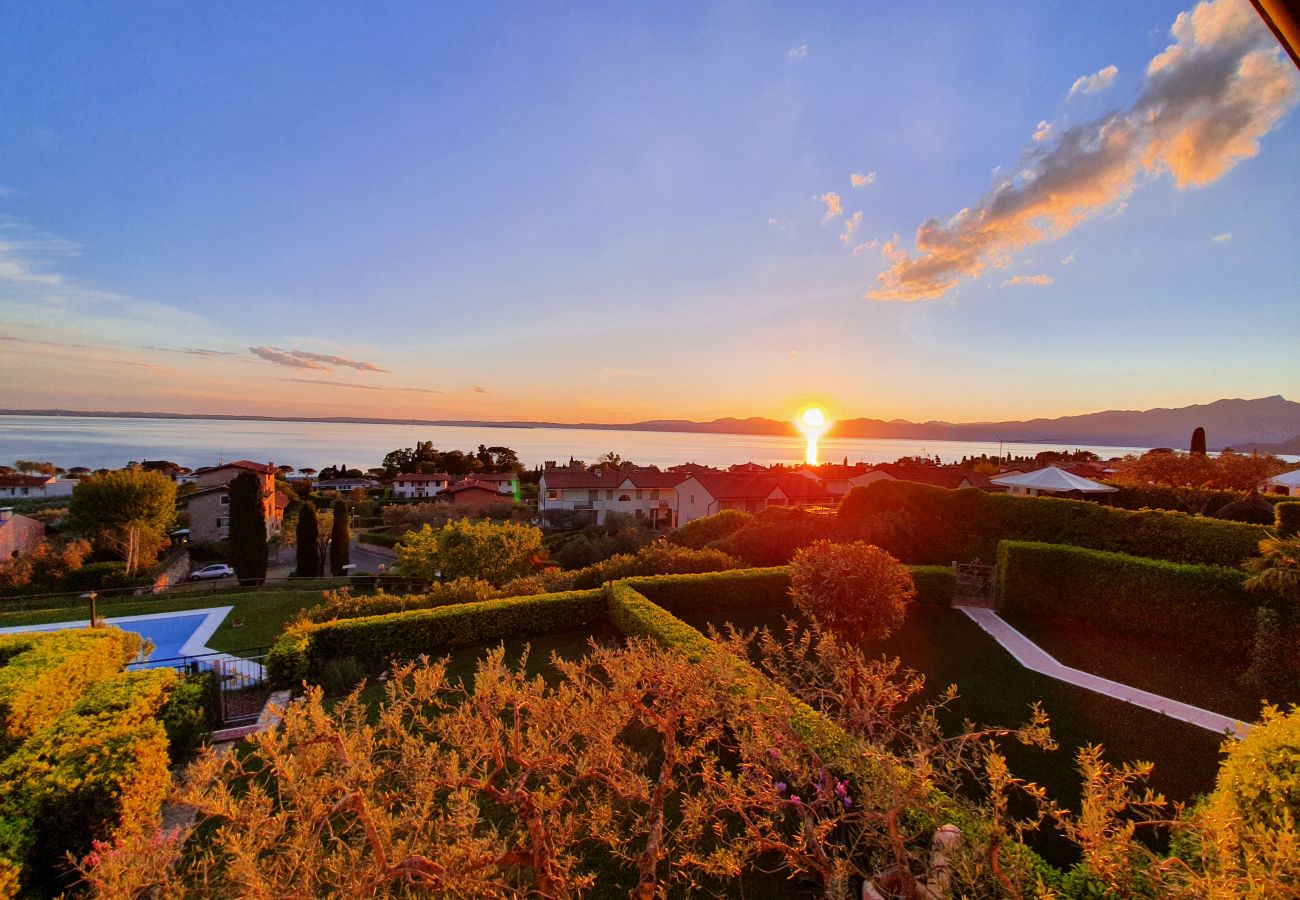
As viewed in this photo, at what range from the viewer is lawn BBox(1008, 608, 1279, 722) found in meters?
8.86

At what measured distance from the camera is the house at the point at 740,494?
47.1 metres

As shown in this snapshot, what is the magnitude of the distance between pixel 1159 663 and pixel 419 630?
14.7 meters

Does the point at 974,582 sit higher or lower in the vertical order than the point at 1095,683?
higher

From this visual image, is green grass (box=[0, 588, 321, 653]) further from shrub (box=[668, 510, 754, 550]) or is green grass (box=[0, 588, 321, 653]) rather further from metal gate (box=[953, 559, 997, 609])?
metal gate (box=[953, 559, 997, 609])

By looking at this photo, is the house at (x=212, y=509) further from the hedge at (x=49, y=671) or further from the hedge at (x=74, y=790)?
the hedge at (x=74, y=790)

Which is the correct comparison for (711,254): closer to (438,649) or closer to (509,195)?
(509,195)

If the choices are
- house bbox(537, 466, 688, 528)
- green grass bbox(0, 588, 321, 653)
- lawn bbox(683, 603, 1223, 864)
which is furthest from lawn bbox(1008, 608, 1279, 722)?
house bbox(537, 466, 688, 528)

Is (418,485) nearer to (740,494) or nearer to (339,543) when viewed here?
(339,543)

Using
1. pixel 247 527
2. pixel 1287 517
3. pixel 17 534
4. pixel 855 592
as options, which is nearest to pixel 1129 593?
pixel 1287 517

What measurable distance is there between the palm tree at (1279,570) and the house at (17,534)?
151 feet

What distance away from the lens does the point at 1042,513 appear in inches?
586

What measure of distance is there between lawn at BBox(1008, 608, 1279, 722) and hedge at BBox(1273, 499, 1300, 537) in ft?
8.95

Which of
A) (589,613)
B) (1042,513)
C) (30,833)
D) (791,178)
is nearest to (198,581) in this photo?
(589,613)

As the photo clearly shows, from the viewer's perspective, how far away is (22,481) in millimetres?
62375
